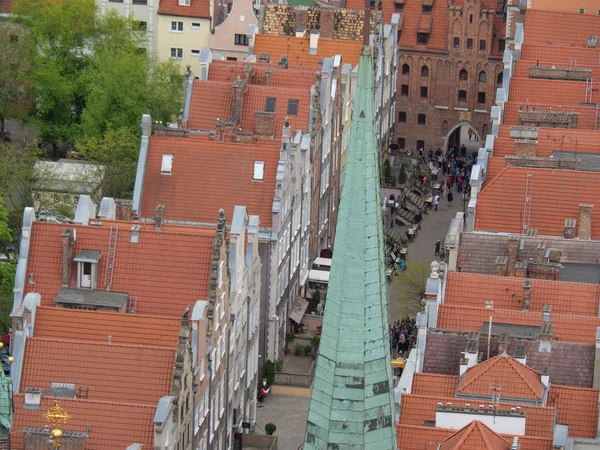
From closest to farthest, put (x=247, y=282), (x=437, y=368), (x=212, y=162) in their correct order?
(x=437, y=368), (x=247, y=282), (x=212, y=162)

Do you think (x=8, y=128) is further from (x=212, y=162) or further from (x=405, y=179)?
(x=212, y=162)

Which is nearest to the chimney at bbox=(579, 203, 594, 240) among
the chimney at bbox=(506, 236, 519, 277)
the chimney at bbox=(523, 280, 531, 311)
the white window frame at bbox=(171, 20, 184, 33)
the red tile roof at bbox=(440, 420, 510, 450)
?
the chimney at bbox=(506, 236, 519, 277)

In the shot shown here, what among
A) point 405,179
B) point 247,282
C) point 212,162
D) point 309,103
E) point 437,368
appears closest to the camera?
point 437,368

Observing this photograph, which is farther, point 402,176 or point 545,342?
point 402,176

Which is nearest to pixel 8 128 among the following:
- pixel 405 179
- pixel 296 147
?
pixel 405 179

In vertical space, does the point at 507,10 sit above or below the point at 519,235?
above

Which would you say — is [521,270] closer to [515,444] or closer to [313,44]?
[515,444]

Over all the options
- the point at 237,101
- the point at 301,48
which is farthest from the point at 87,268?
the point at 301,48
